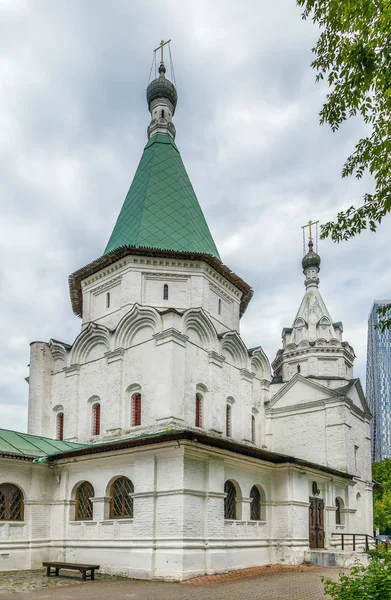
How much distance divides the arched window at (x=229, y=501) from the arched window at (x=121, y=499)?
2.55 meters

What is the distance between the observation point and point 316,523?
58.1 ft

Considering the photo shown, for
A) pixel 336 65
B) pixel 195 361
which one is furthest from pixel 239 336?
pixel 336 65

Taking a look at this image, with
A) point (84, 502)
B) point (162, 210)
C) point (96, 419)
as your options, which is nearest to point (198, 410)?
point (96, 419)

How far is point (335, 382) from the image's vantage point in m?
24.8

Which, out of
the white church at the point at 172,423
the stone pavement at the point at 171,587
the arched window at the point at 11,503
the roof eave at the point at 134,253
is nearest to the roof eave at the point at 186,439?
the white church at the point at 172,423

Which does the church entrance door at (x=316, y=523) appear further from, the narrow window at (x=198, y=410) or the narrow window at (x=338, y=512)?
the narrow window at (x=198, y=410)

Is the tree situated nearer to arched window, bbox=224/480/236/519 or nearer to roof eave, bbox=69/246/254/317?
arched window, bbox=224/480/236/519

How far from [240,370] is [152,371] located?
4565 mm

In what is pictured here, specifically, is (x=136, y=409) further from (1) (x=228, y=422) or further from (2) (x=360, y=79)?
(2) (x=360, y=79)

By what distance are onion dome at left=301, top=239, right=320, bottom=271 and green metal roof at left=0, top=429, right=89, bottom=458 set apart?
1678cm

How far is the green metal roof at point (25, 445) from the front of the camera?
14727 mm

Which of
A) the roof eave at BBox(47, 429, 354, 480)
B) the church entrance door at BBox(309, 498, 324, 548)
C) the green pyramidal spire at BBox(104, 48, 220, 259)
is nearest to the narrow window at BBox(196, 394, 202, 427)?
the roof eave at BBox(47, 429, 354, 480)

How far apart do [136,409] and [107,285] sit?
503 cm

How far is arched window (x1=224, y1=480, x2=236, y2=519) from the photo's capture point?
48.0ft
